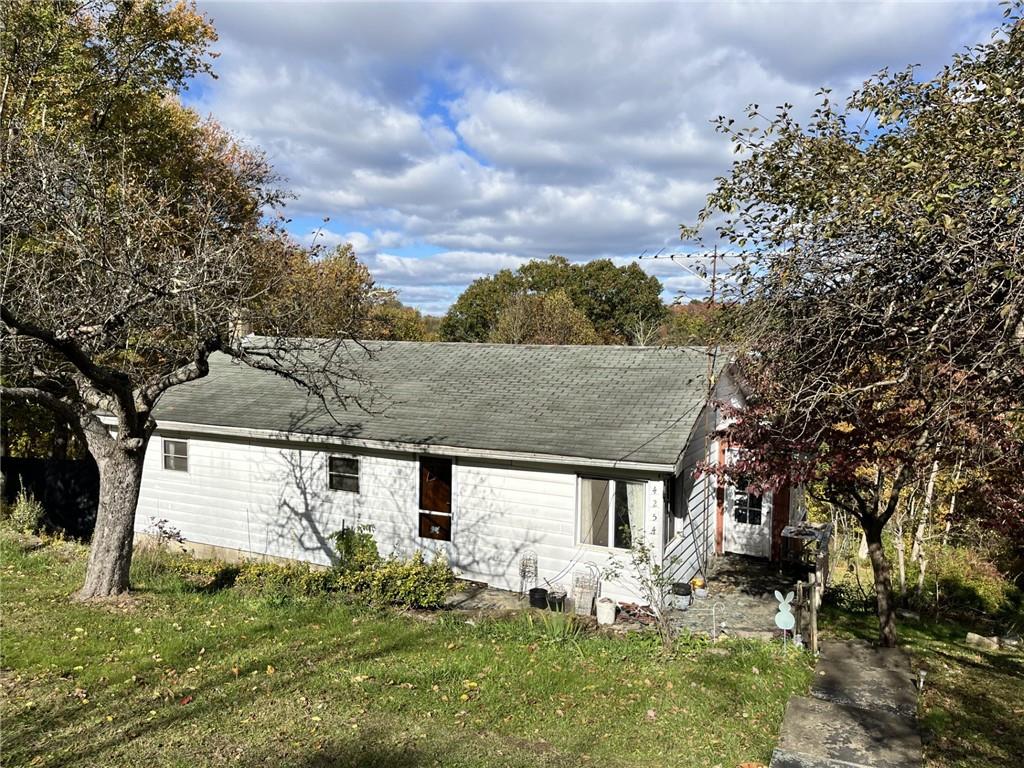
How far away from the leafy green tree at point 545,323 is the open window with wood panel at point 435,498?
27.6 m

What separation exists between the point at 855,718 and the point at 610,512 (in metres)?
5.09

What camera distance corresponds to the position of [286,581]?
1105 centimetres

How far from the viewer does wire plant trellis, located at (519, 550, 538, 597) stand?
1178 cm

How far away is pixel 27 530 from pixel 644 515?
12.8 meters

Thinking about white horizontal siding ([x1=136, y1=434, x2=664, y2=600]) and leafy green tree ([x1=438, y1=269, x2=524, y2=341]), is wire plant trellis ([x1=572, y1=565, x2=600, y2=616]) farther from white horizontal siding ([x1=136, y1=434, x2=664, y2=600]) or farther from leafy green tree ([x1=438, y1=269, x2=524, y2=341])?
leafy green tree ([x1=438, y1=269, x2=524, y2=341])

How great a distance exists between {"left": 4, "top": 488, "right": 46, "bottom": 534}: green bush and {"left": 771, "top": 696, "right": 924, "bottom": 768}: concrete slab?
14803mm

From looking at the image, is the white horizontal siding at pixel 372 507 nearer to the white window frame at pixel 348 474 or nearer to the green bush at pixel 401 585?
the white window frame at pixel 348 474

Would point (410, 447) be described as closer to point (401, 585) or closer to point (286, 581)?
point (401, 585)

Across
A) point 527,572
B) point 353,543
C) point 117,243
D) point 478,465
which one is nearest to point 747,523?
point 527,572

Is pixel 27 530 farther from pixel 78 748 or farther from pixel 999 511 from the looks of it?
pixel 999 511

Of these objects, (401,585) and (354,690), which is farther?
(401,585)

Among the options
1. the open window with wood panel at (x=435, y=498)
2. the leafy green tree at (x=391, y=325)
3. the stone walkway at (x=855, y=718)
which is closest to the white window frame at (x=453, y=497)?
the open window with wood panel at (x=435, y=498)

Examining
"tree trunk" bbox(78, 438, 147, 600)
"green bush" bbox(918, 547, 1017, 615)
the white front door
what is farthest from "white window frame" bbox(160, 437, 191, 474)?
"green bush" bbox(918, 547, 1017, 615)

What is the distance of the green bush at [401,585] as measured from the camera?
33.8ft
